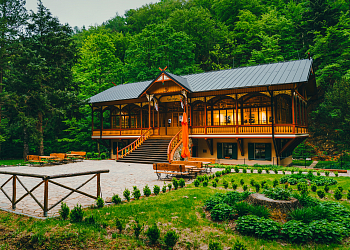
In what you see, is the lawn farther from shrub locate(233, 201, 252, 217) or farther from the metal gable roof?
the metal gable roof

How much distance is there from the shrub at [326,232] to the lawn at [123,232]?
0.18 meters

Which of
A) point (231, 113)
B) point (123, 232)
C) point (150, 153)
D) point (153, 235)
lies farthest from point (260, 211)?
point (231, 113)

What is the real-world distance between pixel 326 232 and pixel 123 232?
455cm

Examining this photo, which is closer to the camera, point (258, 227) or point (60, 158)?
point (258, 227)

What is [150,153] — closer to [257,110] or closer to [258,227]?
[257,110]

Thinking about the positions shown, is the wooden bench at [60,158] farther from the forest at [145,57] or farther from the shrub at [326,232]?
the shrub at [326,232]

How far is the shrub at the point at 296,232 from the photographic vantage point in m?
4.93

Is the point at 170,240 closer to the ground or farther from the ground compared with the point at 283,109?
closer to the ground

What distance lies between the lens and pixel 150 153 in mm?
21531

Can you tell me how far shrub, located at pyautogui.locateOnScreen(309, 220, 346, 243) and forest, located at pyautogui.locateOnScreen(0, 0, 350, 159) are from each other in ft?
71.8

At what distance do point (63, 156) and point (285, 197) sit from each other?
1998cm

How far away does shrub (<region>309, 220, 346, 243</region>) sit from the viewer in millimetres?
4887

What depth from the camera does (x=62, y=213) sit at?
249 inches

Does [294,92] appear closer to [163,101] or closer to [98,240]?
[163,101]
